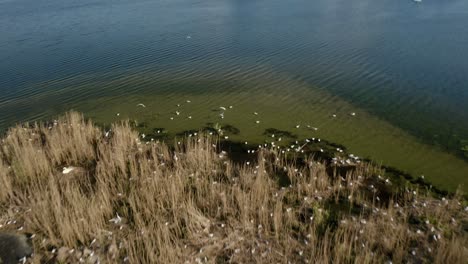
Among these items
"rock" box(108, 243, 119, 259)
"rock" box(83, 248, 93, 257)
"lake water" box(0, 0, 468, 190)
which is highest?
"lake water" box(0, 0, 468, 190)

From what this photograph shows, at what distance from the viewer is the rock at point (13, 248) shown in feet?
22.0

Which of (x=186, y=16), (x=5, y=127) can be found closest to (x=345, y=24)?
(x=186, y=16)

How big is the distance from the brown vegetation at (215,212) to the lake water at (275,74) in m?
2.18

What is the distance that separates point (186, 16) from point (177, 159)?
2592 cm

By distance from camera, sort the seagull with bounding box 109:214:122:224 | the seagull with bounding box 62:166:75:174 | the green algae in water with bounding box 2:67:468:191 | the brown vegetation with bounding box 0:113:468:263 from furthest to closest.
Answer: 1. the green algae in water with bounding box 2:67:468:191
2. the seagull with bounding box 62:166:75:174
3. the seagull with bounding box 109:214:122:224
4. the brown vegetation with bounding box 0:113:468:263

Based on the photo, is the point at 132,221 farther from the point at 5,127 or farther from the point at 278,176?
the point at 5,127

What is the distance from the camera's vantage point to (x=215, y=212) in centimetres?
Answer: 784

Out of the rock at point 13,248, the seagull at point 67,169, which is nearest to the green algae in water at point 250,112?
the seagull at point 67,169

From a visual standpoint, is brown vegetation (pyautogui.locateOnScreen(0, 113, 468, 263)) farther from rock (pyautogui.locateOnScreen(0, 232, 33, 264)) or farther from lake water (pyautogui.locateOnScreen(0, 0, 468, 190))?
lake water (pyautogui.locateOnScreen(0, 0, 468, 190))

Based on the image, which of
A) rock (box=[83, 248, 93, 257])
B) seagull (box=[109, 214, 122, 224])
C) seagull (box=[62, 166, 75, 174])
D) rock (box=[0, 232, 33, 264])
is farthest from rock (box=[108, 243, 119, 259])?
seagull (box=[62, 166, 75, 174])

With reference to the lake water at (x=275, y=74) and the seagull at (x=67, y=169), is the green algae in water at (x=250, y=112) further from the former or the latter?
the seagull at (x=67, y=169)

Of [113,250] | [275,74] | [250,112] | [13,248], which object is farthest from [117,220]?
[275,74]

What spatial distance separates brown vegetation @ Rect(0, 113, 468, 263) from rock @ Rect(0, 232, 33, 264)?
0.21m

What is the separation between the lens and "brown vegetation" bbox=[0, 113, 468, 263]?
664cm
